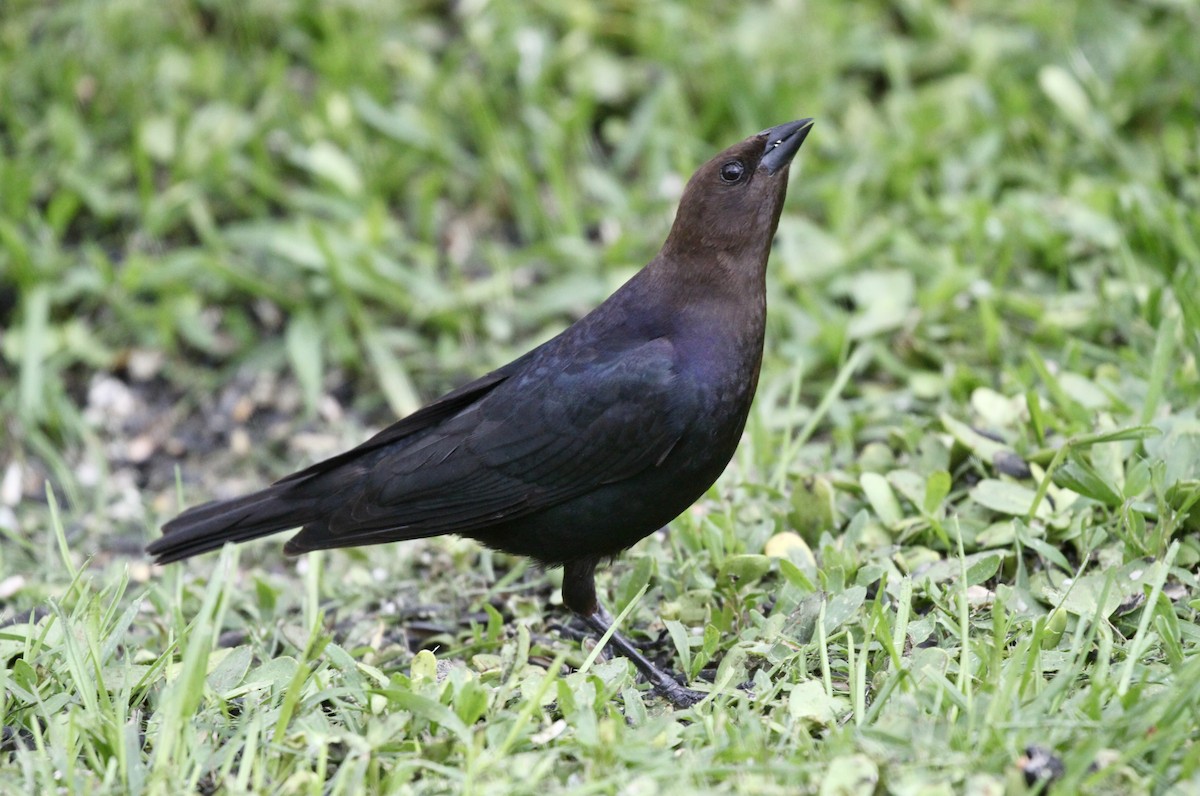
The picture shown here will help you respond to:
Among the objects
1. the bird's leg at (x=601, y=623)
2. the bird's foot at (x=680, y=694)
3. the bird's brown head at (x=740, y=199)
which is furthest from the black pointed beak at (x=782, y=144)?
the bird's foot at (x=680, y=694)

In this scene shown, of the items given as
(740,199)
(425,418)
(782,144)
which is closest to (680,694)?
(425,418)

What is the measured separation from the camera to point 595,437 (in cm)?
325

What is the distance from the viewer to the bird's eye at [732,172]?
344cm

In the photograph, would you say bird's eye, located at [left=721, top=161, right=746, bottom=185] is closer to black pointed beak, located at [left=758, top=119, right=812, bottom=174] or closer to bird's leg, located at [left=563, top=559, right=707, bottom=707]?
black pointed beak, located at [left=758, top=119, right=812, bottom=174]

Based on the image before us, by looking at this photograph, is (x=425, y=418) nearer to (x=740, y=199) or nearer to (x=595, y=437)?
(x=595, y=437)

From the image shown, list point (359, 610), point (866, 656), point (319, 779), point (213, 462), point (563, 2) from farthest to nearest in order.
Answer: point (563, 2), point (213, 462), point (359, 610), point (866, 656), point (319, 779)

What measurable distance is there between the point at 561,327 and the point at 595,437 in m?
2.05

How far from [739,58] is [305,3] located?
2.15 m

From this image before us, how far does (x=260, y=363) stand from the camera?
523 cm

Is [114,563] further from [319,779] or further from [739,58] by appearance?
[739,58]

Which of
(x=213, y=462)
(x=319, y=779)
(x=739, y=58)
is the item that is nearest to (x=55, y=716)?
(x=319, y=779)

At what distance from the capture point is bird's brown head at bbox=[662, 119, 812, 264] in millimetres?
3408

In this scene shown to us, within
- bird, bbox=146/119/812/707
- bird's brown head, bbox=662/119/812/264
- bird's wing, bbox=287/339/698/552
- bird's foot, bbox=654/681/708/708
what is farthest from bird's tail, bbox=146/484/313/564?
bird's brown head, bbox=662/119/812/264

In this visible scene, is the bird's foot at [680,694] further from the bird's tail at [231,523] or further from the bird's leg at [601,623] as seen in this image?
the bird's tail at [231,523]
